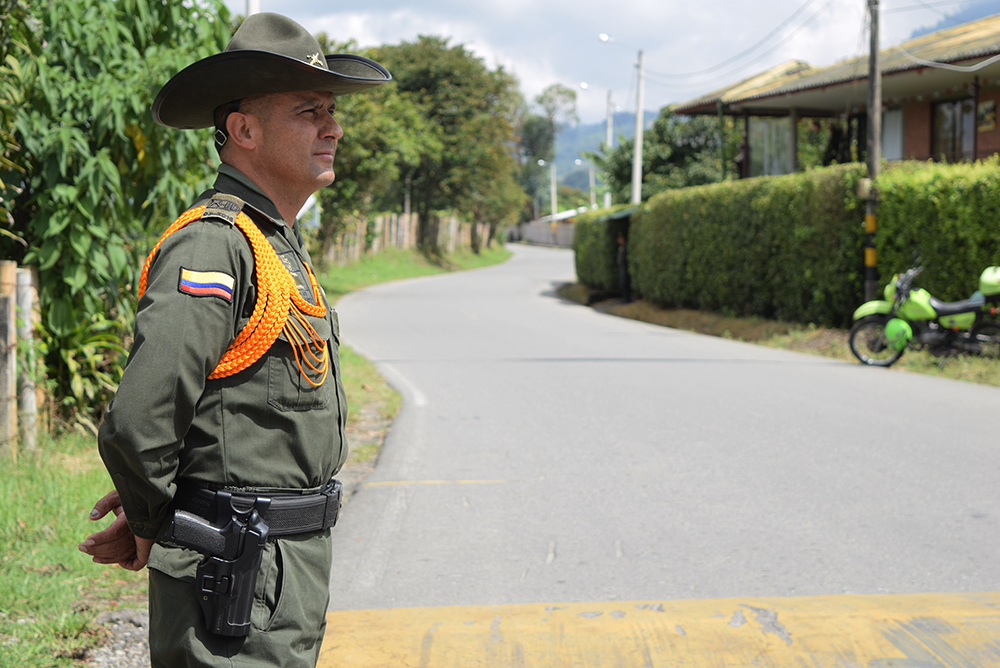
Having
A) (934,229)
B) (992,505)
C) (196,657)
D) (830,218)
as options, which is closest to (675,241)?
(830,218)

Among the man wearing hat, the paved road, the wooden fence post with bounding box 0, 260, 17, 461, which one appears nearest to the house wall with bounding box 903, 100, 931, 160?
the paved road

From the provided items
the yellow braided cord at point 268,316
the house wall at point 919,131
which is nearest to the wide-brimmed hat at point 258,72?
the yellow braided cord at point 268,316

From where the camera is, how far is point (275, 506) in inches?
79.9

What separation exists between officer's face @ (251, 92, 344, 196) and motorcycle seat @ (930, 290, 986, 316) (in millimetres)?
11365

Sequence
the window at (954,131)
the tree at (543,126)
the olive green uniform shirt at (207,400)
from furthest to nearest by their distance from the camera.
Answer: the tree at (543,126) → the window at (954,131) → the olive green uniform shirt at (207,400)

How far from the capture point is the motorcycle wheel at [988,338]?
37.9 feet

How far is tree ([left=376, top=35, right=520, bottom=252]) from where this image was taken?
4591 cm

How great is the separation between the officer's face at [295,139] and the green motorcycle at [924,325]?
1125 centimetres

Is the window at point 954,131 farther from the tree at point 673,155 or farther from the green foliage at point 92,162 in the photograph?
the green foliage at point 92,162

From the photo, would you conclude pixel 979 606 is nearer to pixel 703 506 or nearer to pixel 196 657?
pixel 703 506

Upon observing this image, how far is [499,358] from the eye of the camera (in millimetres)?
12812

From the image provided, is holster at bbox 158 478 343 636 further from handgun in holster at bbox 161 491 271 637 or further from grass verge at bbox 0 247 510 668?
grass verge at bbox 0 247 510 668

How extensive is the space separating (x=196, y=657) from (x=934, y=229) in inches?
533

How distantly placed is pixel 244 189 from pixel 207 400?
0.51m
